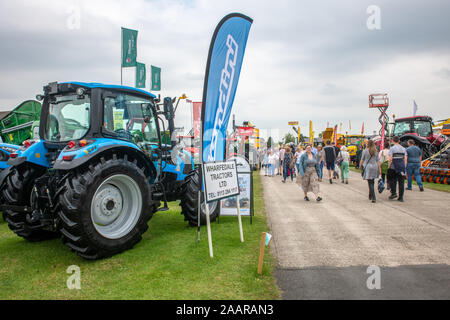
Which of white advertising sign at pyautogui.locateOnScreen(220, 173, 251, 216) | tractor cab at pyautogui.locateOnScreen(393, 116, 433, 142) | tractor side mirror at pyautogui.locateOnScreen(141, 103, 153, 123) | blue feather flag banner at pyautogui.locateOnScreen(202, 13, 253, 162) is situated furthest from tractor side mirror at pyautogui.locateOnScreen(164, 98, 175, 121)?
tractor cab at pyautogui.locateOnScreen(393, 116, 433, 142)

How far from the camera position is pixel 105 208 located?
4641 millimetres

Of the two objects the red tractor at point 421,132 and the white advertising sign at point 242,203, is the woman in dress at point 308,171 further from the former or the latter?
the red tractor at point 421,132

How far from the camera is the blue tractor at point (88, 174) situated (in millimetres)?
4211

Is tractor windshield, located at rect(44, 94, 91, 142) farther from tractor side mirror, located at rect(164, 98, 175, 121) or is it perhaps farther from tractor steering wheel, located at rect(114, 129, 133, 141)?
tractor side mirror, located at rect(164, 98, 175, 121)

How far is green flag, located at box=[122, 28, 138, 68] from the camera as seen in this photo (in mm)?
14102

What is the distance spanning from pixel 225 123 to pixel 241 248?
214 cm

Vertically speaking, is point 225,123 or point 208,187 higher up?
point 225,123

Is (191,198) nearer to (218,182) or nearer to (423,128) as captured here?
(218,182)

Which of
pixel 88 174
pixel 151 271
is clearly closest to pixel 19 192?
pixel 88 174

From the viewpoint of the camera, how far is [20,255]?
4797mm

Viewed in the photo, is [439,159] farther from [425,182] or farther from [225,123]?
[225,123]

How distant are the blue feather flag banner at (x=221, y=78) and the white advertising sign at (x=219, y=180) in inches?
8.6

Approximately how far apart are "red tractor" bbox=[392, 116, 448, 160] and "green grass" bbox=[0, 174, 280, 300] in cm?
1521
